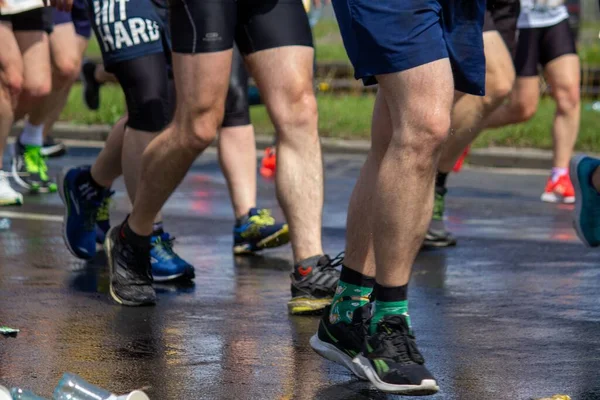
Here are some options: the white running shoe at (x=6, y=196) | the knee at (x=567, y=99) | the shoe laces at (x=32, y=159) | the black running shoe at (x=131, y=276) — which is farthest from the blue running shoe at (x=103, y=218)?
the knee at (x=567, y=99)

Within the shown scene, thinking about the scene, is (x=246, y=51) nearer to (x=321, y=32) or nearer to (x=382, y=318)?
(x=382, y=318)

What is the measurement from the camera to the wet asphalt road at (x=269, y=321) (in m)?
4.13

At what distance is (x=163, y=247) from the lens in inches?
233

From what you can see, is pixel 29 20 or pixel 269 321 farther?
pixel 29 20

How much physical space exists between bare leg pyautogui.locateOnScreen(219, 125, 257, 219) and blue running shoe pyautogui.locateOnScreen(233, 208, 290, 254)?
0.11 metres

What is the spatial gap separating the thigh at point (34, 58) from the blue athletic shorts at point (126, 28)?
8.41ft

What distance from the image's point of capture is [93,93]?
11672 millimetres

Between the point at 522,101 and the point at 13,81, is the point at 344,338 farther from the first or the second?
the point at 522,101

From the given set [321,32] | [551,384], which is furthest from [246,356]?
[321,32]

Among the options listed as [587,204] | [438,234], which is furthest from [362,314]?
[438,234]

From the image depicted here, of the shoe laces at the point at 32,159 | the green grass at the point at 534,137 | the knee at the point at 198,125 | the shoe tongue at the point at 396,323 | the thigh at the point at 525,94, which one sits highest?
the knee at the point at 198,125

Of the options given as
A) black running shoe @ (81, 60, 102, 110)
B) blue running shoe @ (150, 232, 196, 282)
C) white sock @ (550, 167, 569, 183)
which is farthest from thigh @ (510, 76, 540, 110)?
black running shoe @ (81, 60, 102, 110)

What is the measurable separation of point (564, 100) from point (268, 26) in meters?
4.27

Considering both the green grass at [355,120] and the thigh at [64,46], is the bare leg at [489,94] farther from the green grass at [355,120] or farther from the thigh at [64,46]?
the green grass at [355,120]
